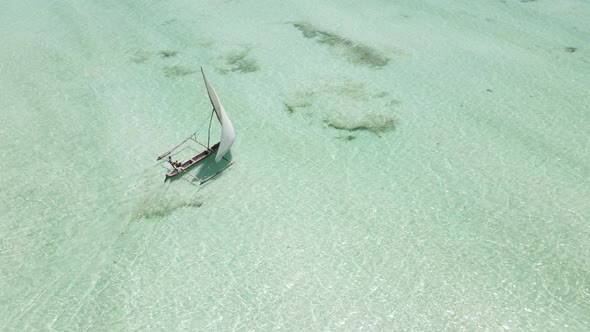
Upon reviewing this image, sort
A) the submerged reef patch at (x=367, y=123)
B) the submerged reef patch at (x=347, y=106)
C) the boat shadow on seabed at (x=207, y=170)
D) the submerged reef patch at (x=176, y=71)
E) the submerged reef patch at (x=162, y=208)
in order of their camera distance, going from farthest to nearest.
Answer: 1. the submerged reef patch at (x=176, y=71)
2. the submerged reef patch at (x=347, y=106)
3. the submerged reef patch at (x=367, y=123)
4. the boat shadow on seabed at (x=207, y=170)
5. the submerged reef patch at (x=162, y=208)

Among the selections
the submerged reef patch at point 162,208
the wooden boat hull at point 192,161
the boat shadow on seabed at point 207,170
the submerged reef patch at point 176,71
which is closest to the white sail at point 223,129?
the boat shadow on seabed at point 207,170

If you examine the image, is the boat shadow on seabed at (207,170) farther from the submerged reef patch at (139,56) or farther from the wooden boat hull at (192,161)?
the submerged reef patch at (139,56)

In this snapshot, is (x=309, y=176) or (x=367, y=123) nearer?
(x=309, y=176)

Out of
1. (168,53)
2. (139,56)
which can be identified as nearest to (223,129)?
(168,53)

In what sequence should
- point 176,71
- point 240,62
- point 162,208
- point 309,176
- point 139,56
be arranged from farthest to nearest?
point 139,56 < point 240,62 < point 176,71 < point 309,176 < point 162,208

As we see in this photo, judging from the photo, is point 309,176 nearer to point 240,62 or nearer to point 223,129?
point 223,129

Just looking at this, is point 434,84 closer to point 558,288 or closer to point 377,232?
point 377,232
